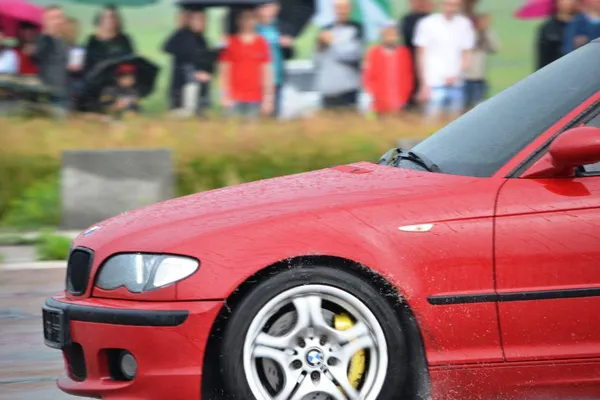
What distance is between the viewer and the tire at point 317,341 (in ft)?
14.6

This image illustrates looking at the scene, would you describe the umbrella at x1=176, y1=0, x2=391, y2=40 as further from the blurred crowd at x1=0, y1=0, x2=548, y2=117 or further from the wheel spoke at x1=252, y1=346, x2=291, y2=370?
the wheel spoke at x1=252, y1=346, x2=291, y2=370

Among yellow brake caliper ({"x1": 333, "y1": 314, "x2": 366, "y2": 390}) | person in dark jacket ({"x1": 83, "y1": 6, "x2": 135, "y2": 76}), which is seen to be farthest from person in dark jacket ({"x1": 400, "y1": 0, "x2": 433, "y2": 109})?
yellow brake caliper ({"x1": 333, "y1": 314, "x2": 366, "y2": 390})

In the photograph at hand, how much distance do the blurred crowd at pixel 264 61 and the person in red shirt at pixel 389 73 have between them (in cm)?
1

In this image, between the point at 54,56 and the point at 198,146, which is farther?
the point at 54,56

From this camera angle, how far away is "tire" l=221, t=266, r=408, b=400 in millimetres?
4453

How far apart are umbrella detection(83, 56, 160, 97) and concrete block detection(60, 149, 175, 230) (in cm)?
270

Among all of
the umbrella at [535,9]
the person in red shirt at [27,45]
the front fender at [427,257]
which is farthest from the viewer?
the umbrella at [535,9]

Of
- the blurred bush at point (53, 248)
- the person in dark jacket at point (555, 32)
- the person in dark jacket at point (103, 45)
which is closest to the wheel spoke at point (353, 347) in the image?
the blurred bush at point (53, 248)

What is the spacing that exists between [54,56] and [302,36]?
8.87 ft

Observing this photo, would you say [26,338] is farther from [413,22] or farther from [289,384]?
[413,22]

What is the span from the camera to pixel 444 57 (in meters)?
13.2

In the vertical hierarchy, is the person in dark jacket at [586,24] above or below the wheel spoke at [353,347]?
above

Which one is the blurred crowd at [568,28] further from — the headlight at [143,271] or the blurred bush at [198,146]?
the headlight at [143,271]

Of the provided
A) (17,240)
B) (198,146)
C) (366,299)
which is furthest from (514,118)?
(198,146)
